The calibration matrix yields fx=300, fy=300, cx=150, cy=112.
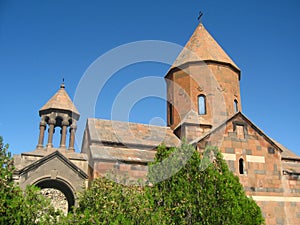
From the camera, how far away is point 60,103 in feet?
39.6

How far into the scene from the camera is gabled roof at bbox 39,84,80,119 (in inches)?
467

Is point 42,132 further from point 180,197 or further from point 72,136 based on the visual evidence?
point 180,197

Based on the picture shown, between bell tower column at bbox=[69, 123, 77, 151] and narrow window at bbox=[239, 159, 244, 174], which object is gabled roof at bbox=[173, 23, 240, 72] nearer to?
bell tower column at bbox=[69, 123, 77, 151]

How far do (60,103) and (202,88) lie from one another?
18.8 ft

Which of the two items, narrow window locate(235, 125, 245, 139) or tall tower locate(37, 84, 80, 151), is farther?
tall tower locate(37, 84, 80, 151)

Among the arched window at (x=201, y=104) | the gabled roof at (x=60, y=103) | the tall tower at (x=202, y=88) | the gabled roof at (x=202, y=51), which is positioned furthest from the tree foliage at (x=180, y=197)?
the gabled roof at (x=202, y=51)

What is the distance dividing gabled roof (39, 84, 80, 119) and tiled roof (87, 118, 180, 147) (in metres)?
1.48

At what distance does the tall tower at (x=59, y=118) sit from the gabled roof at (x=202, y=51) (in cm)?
479

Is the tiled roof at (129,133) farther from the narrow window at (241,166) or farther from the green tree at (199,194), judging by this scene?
the green tree at (199,194)

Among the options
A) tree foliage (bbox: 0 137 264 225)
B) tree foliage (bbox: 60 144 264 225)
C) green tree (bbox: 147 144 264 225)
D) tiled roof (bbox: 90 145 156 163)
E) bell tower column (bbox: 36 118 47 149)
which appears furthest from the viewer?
bell tower column (bbox: 36 118 47 149)

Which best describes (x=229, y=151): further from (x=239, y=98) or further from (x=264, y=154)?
(x=239, y=98)

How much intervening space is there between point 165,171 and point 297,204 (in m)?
4.89

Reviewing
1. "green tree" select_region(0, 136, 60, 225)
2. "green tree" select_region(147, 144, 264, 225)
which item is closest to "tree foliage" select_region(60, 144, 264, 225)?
"green tree" select_region(147, 144, 264, 225)

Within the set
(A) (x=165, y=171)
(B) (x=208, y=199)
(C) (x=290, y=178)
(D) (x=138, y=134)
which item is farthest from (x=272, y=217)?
(D) (x=138, y=134)
